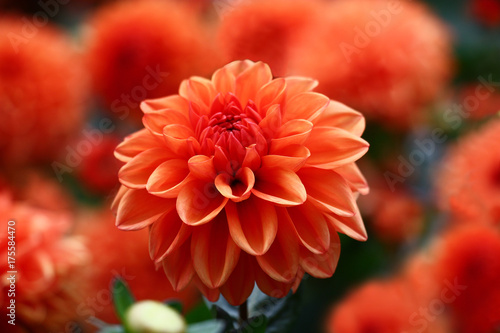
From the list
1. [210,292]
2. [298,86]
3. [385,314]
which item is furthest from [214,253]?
[385,314]

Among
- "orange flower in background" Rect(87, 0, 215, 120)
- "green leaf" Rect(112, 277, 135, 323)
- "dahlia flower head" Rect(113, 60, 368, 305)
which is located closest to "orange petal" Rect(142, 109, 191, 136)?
"dahlia flower head" Rect(113, 60, 368, 305)

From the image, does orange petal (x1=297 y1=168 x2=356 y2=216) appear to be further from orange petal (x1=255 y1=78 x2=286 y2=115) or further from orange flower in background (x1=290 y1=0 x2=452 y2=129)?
orange flower in background (x1=290 y1=0 x2=452 y2=129)

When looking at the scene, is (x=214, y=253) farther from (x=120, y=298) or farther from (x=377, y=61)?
(x=377, y=61)

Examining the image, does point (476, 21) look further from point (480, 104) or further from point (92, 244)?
point (92, 244)

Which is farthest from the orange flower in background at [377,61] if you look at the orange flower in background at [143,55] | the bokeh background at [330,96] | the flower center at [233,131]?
the flower center at [233,131]

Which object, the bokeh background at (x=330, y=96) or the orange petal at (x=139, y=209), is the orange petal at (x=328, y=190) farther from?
the bokeh background at (x=330, y=96)

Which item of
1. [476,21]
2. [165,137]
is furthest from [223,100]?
[476,21]
